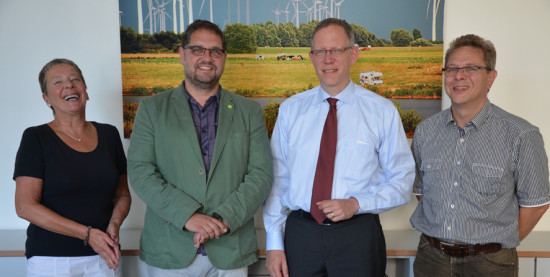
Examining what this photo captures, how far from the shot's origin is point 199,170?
6.60 feet

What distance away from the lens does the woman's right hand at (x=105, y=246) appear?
80.5 inches

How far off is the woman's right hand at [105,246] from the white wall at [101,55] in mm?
1078

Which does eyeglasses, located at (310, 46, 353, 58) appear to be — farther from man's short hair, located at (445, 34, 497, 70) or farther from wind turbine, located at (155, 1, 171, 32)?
wind turbine, located at (155, 1, 171, 32)

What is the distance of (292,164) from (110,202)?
101 centimetres

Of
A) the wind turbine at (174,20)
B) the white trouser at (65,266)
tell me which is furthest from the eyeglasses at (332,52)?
the white trouser at (65,266)

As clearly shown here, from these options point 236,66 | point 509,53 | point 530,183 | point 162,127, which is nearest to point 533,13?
point 509,53

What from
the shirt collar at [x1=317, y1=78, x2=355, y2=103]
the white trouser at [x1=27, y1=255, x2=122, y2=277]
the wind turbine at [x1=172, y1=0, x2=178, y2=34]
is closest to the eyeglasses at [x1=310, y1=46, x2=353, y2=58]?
the shirt collar at [x1=317, y1=78, x2=355, y2=103]

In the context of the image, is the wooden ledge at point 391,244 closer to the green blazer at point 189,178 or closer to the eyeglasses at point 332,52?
the green blazer at point 189,178

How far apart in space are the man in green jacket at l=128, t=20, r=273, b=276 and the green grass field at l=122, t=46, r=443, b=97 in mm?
872

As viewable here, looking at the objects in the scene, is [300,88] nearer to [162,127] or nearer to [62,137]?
[162,127]

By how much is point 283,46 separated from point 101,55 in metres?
1.36

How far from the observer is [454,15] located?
2936mm

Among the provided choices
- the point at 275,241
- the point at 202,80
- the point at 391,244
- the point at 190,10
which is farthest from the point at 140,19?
the point at 391,244

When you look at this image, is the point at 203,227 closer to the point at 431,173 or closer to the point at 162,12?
the point at 431,173
